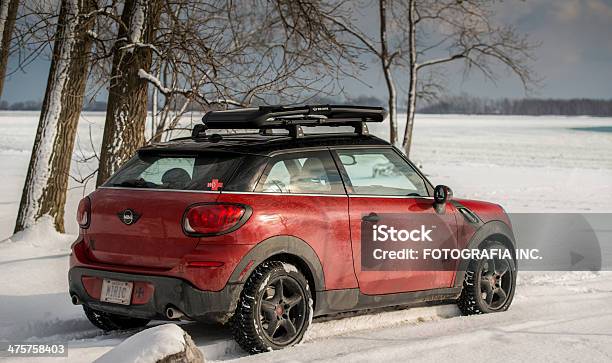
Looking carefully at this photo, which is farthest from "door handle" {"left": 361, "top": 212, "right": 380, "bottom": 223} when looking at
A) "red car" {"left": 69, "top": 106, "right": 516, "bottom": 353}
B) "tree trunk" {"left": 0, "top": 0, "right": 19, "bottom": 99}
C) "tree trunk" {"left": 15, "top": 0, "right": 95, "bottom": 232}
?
"tree trunk" {"left": 0, "top": 0, "right": 19, "bottom": 99}

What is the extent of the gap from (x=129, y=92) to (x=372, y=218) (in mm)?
6283

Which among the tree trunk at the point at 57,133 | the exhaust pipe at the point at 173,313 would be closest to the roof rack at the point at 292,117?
the exhaust pipe at the point at 173,313

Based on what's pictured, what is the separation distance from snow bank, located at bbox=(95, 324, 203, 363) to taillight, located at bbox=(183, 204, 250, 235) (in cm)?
73

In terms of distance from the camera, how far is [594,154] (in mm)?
47156

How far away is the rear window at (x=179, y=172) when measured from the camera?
5844 millimetres

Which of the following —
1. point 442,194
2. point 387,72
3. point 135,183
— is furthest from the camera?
point 387,72

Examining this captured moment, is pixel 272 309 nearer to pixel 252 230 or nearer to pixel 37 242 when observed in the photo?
pixel 252 230

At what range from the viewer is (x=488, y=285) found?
7.66 metres

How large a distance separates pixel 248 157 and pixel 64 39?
23.9ft

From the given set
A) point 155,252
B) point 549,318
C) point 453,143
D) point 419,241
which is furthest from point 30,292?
point 453,143

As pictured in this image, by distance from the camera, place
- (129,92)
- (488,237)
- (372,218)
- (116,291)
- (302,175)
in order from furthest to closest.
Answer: (129,92) → (488,237) → (372,218) → (302,175) → (116,291)

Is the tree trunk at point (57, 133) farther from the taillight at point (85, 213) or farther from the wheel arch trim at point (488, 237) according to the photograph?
the wheel arch trim at point (488, 237)

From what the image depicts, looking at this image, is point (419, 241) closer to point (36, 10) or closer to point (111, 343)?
point (111, 343)

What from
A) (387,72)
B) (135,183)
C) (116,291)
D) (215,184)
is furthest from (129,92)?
(387,72)
